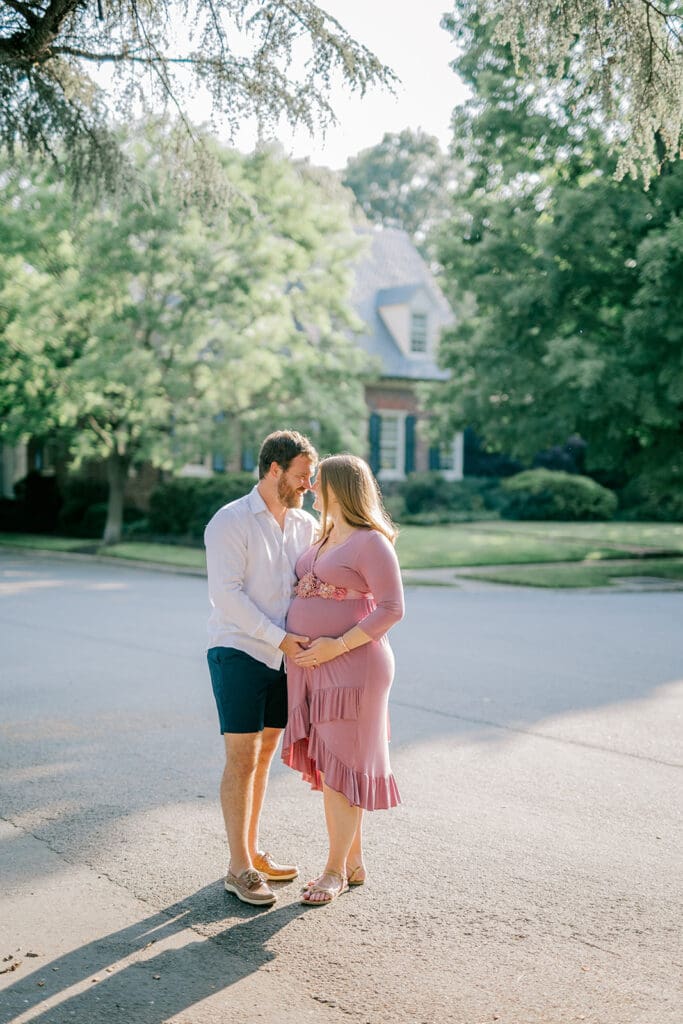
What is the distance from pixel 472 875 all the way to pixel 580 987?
3.75 ft

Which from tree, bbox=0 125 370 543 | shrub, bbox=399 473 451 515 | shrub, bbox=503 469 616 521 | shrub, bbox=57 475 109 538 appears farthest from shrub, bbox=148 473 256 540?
shrub, bbox=503 469 616 521

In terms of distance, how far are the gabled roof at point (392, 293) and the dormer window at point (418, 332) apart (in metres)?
0.36

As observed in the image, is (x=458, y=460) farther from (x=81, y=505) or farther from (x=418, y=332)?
(x=81, y=505)

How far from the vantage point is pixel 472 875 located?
4852mm

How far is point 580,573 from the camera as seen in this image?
1989 centimetres

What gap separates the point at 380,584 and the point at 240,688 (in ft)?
2.30

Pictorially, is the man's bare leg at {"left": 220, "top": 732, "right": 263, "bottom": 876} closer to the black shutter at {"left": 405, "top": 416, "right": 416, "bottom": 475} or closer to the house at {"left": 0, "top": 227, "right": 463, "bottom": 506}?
the house at {"left": 0, "top": 227, "right": 463, "bottom": 506}

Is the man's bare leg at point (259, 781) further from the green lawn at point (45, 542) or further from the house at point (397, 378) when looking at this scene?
the house at point (397, 378)

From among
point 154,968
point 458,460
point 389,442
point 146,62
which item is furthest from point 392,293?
point 154,968

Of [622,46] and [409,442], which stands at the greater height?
[622,46]

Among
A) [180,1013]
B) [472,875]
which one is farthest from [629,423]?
[180,1013]

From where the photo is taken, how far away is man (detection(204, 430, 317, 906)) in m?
4.54

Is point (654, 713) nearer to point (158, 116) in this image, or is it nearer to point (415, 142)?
point (158, 116)

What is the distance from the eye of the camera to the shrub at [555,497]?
3584 cm
